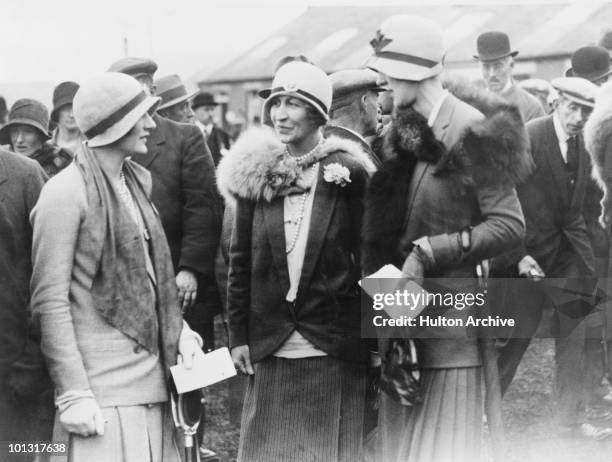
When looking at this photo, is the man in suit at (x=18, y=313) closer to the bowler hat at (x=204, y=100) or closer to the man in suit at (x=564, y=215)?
the man in suit at (x=564, y=215)

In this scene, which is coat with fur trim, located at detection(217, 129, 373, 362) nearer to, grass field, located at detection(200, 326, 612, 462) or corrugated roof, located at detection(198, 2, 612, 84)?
grass field, located at detection(200, 326, 612, 462)

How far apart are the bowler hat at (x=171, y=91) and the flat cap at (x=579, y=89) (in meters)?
2.03

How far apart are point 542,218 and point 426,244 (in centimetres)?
165

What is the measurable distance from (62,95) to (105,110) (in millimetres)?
1908

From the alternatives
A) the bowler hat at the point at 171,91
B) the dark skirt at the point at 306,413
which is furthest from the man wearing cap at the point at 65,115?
the dark skirt at the point at 306,413

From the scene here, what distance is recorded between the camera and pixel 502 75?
15.7 ft

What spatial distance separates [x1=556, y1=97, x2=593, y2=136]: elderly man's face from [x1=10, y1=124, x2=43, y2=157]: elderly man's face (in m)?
2.57

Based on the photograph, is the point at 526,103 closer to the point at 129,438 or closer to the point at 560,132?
the point at 560,132

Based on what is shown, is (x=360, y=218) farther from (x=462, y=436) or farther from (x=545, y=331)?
(x=545, y=331)

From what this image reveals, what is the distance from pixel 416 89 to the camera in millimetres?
2889

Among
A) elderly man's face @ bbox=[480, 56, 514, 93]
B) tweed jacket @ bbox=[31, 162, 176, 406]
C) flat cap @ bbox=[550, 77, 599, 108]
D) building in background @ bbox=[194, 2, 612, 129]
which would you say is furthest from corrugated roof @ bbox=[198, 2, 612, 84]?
tweed jacket @ bbox=[31, 162, 176, 406]

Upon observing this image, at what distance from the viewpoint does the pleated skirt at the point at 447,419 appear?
2.74 meters

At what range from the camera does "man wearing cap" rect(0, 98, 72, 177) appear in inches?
171

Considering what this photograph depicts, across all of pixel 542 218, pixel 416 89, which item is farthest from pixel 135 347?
pixel 542 218
